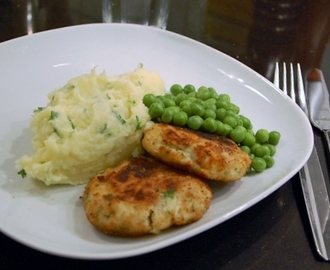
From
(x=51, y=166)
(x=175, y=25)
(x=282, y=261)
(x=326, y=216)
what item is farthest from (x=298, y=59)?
(x=51, y=166)

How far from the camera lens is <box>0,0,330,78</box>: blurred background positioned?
13.1ft

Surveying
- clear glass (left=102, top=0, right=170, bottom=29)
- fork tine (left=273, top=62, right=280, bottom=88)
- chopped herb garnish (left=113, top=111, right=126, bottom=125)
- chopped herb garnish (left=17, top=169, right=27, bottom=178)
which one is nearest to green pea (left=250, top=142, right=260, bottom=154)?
chopped herb garnish (left=113, top=111, right=126, bottom=125)

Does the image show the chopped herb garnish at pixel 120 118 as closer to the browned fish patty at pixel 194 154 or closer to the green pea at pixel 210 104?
the browned fish patty at pixel 194 154

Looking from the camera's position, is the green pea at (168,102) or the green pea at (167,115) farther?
the green pea at (168,102)

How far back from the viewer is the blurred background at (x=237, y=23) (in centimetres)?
398

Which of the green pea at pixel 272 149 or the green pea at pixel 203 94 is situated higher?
the green pea at pixel 203 94

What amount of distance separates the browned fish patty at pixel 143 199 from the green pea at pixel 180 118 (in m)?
0.31

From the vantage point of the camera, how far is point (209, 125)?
2441 millimetres

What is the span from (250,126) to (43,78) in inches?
53.7

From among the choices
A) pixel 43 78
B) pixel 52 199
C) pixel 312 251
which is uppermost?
pixel 43 78

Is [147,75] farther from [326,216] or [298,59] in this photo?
[298,59]

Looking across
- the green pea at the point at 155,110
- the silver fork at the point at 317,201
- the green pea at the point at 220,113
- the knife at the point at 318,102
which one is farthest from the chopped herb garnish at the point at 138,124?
the knife at the point at 318,102

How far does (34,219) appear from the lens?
6.49ft

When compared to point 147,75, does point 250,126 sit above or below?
below
